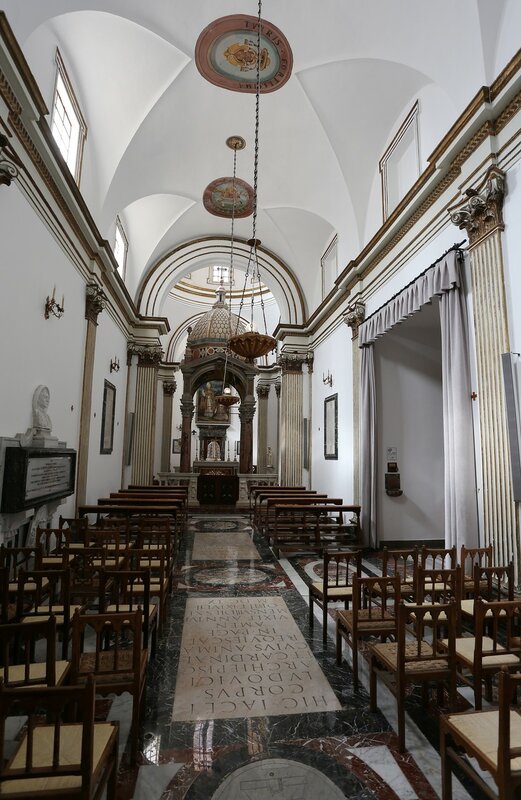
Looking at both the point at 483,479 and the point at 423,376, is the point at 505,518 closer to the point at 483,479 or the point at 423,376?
the point at 483,479

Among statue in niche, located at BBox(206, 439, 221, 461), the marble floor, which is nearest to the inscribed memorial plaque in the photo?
the marble floor

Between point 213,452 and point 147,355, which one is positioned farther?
point 213,452

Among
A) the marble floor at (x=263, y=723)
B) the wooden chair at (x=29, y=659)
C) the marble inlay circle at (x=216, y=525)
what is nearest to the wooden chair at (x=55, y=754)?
the wooden chair at (x=29, y=659)

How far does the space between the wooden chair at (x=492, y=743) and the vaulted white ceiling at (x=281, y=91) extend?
564cm

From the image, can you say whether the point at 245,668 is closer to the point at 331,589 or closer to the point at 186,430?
the point at 331,589

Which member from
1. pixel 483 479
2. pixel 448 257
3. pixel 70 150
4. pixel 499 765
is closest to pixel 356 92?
pixel 448 257

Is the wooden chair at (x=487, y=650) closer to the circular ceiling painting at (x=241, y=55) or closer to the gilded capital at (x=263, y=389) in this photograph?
the circular ceiling painting at (x=241, y=55)

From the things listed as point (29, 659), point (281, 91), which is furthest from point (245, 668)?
point (281, 91)

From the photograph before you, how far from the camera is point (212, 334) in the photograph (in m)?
17.4

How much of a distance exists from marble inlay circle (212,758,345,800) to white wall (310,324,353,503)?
711cm

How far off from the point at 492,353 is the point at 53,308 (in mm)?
5479

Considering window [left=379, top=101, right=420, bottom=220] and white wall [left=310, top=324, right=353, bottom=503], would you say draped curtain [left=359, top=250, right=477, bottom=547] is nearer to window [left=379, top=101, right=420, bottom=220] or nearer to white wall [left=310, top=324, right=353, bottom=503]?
window [left=379, top=101, right=420, bottom=220]

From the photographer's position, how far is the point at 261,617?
4.69 meters

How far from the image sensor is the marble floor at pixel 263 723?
2.34 meters
